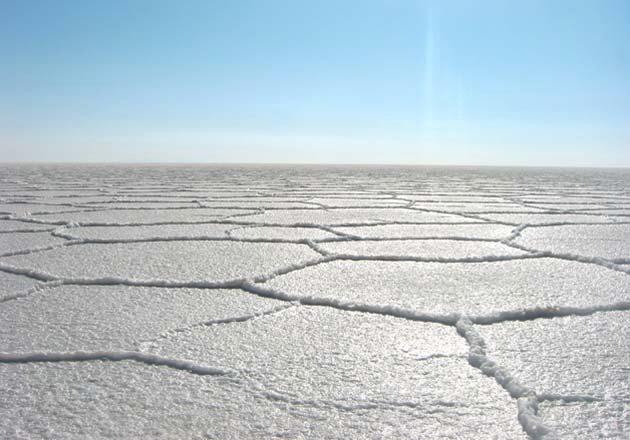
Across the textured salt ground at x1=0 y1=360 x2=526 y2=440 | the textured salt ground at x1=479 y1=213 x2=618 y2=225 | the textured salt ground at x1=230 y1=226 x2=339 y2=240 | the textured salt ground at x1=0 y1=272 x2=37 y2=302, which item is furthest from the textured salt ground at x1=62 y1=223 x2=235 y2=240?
the textured salt ground at x1=479 y1=213 x2=618 y2=225

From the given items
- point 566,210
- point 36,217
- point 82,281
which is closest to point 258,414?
point 82,281

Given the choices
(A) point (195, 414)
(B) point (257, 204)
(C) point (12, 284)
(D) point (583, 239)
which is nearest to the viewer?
(A) point (195, 414)

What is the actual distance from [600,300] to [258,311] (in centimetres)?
75

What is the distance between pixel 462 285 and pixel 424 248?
0.54 meters

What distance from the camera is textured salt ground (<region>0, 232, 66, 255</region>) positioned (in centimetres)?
176

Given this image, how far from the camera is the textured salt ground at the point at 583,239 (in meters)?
1.78

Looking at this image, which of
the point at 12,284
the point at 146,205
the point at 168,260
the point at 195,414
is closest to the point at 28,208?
the point at 146,205

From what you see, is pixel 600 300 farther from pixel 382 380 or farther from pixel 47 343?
pixel 47 343

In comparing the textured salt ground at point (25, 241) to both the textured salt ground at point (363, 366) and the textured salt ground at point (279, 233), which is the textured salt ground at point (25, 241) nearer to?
the textured salt ground at point (279, 233)

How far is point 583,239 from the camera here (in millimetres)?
2059

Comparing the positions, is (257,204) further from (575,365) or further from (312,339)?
(575,365)

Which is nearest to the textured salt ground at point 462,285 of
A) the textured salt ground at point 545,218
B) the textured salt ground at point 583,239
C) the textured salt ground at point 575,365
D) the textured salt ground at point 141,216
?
the textured salt ground at point 575,365

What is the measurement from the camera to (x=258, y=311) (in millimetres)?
1081

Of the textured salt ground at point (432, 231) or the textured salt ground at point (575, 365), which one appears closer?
the textured salt ground at point (575, 365)
